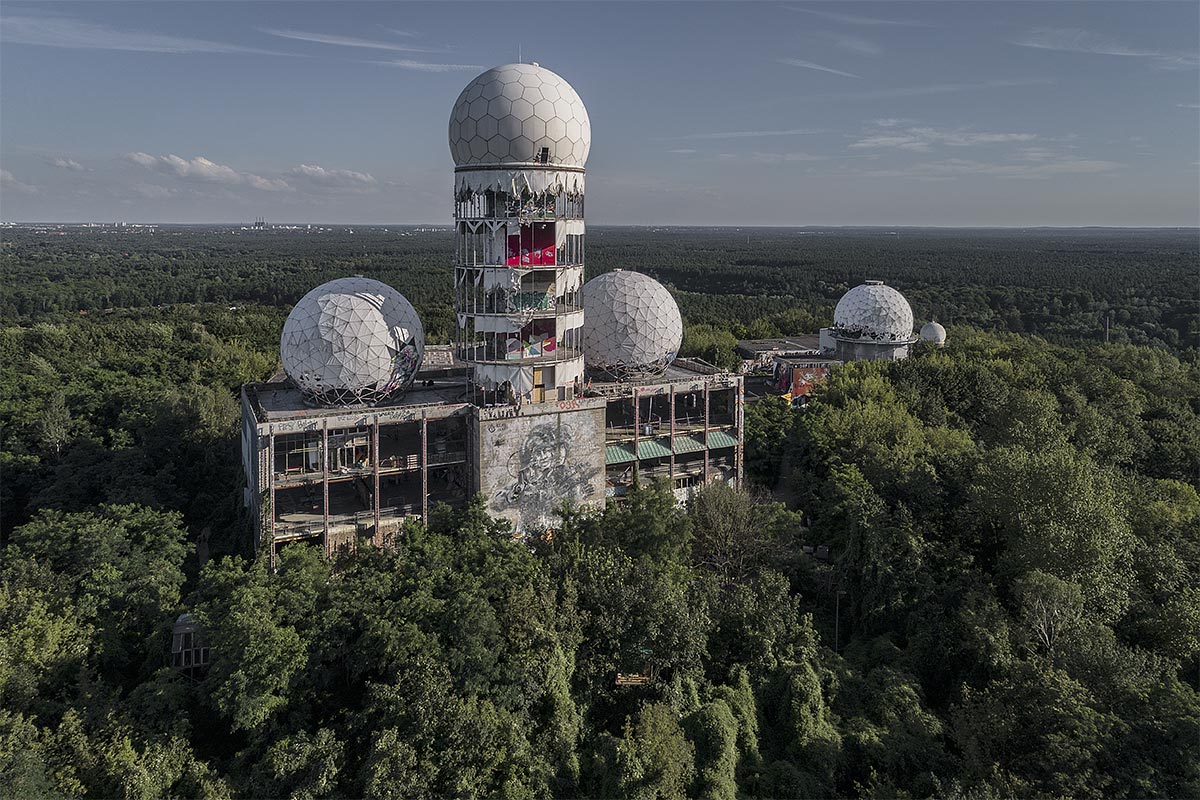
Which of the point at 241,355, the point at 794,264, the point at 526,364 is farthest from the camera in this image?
the point at 794,264

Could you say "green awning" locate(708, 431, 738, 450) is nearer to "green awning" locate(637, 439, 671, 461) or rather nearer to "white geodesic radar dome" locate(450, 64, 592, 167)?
"green awning" locate(637, 439, 671, 461)

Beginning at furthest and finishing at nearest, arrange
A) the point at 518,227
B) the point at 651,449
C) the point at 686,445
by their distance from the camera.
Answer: the point at 686,445 → the point at 651,449 → the point at 518,227

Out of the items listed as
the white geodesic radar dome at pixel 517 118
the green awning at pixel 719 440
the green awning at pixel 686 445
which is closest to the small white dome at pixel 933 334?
the green awning at pixel 719 440

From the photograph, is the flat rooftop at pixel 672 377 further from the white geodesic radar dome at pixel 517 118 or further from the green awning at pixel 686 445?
the white geodesic radar dome at pixel 517 118

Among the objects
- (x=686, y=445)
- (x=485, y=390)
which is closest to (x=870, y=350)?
(x=686, y=445)

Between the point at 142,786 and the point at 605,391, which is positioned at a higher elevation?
the point at 605,391

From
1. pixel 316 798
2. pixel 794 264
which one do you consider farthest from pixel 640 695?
pixel 794 264

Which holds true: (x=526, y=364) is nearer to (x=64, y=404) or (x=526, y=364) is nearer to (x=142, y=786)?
(x=142, y=786)

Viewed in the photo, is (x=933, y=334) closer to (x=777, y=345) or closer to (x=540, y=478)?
(x=777, y=345)
